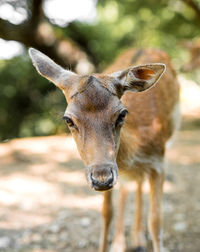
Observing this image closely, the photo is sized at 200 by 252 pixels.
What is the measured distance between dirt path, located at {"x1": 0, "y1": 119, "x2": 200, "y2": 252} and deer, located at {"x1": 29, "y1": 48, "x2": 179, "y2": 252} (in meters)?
0.55

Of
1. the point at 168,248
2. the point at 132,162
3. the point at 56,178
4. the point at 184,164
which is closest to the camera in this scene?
the point at 132,162

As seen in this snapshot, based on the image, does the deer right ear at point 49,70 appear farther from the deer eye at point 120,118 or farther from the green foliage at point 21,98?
the green foliage at point 21,98

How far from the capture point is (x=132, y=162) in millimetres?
3865

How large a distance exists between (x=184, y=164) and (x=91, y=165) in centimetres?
511

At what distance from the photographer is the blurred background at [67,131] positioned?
195 inches

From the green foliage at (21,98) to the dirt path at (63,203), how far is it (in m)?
3.93

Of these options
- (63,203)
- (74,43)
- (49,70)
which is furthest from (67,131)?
(74,43)

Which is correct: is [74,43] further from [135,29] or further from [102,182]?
[102,182]

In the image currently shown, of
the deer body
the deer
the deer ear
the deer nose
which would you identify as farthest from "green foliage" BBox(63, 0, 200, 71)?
the deer nose

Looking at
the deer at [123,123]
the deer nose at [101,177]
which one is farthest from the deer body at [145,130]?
the deer nose at [101,177]

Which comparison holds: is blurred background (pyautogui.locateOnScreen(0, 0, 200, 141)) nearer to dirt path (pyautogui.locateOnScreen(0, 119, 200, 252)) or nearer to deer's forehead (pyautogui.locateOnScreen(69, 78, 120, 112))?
dirt path (pyautogui.locateOnScreen(0, 119, 200, 252))

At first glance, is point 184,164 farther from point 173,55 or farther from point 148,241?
point 173,55

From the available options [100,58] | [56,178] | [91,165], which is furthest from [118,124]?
[100,58]

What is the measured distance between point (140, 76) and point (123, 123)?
20.7 inches
